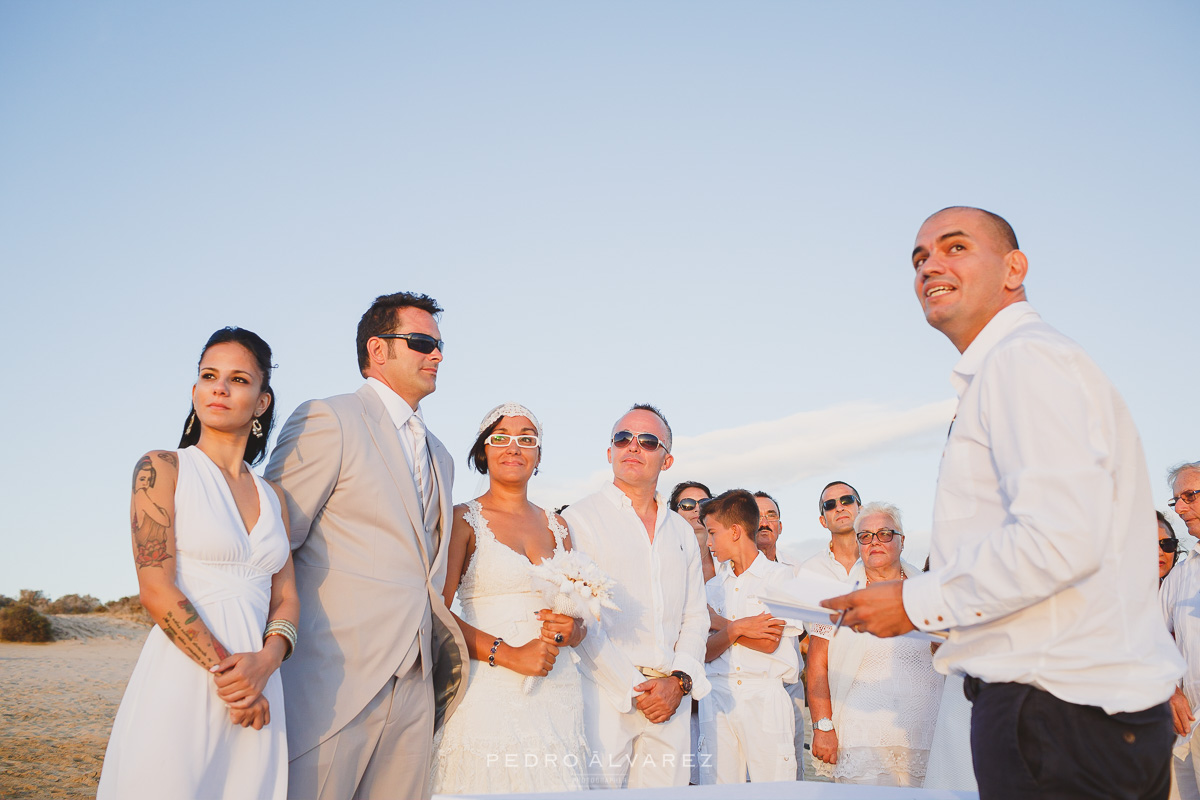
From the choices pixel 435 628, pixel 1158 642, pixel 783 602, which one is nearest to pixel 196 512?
pixel 435 628

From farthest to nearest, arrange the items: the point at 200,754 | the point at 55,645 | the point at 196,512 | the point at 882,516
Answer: the point at 55,645 < the point at 882,516 < the point at 196,512 < the point at 200,754

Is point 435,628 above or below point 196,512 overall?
below

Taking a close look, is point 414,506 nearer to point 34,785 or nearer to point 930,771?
point 930,771

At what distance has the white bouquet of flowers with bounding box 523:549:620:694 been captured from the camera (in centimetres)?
465

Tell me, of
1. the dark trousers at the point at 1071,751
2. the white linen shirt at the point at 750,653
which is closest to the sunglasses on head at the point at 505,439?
the white linen shirt at the point at 750,653

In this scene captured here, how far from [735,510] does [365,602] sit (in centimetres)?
392

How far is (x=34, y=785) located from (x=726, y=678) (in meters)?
9.24

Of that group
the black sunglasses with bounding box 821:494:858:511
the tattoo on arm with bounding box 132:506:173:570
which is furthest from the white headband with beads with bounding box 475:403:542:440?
the black sunglasses with bounding box 821:494:858:511

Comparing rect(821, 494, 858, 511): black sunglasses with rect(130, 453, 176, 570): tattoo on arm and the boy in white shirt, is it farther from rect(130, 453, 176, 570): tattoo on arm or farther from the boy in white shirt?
rect(130, 453, 176, 570): tattoo on arm

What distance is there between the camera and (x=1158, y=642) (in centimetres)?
230

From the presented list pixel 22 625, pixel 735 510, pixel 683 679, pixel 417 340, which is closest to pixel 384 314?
pixel 417 340

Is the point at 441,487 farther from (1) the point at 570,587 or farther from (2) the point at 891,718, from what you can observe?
(2) the point at 891,718

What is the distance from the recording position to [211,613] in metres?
3.38

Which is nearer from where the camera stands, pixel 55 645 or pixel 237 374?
pixel 237 374
